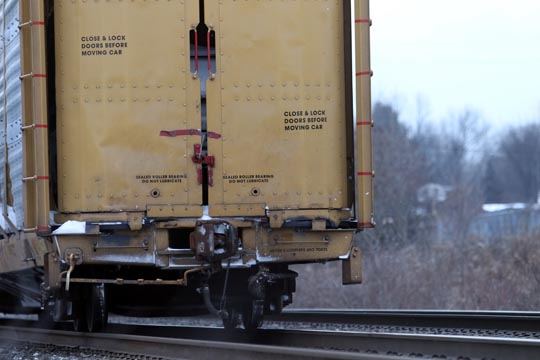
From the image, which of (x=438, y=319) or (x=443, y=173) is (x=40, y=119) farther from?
(x=443, y=173)

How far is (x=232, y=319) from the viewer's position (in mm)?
12016

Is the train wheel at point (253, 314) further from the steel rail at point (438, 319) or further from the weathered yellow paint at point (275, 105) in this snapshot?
the steel rail at point (438, 319)

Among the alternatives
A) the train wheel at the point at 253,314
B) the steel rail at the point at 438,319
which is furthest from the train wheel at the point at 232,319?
the steel rail at the point at 438,319

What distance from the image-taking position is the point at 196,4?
997cm

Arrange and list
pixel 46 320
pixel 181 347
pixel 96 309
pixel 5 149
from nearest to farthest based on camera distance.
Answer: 1. pixel 181 347
2. pixel 96 309
3. pixel 5 149
4. pixel 46 320

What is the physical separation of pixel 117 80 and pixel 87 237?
1633 millimetres

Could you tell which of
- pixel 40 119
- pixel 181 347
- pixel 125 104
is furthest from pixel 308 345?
pixel 40 119

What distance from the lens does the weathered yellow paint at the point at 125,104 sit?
9844 mm

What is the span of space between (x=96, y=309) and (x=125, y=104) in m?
2.73

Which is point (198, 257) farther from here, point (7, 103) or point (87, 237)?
point (7, 103)

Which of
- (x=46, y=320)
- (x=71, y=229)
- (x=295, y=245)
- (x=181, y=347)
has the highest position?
(x=71, y=229)

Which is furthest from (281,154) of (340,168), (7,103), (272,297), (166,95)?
(7,103)

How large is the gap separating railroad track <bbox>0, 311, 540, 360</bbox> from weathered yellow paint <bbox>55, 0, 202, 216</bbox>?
57.6 inches

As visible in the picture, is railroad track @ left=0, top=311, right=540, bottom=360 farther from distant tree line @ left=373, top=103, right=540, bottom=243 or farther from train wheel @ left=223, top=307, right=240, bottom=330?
distant tree line @ left=373, top=103, right=540, bottom=243
